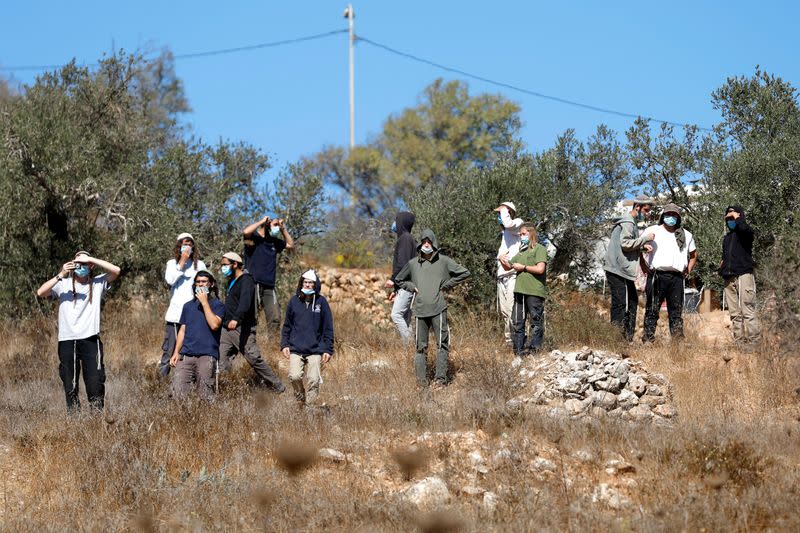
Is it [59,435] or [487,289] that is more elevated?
[487,289]

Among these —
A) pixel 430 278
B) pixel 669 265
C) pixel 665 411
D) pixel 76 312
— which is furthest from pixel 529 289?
pixel 76 312

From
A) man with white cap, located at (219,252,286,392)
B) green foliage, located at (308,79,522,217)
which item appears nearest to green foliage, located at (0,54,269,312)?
man with white cap, located at (219,252,286,392)

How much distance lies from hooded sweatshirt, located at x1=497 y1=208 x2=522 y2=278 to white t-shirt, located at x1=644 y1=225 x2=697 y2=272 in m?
1.62

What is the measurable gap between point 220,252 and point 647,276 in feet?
23.2

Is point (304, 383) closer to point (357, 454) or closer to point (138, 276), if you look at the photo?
point (357, 454)

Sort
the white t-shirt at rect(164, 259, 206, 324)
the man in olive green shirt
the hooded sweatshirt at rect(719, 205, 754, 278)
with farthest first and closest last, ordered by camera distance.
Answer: the hooded sweatshirt at rect(719, 205, 754, 278), the man in olive green shirt, the white t-shirt at rect(164, 259, 206, 324)

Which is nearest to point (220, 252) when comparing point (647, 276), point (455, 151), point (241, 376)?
point (241, 376)

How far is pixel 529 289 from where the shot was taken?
12992 mm

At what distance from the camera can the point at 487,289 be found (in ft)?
52.7

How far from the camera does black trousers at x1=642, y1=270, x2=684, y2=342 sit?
1354 centimetres

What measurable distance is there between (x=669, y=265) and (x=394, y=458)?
5484 mm

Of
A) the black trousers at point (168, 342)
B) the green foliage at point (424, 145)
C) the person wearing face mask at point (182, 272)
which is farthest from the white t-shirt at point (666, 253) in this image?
the green foliage at point (424, 145)

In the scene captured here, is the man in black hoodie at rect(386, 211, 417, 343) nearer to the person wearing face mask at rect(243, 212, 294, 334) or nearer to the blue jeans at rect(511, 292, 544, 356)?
the person wearing face mask at rect(243, 212, 294, 334)

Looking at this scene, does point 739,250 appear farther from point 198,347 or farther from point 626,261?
point 198,347
